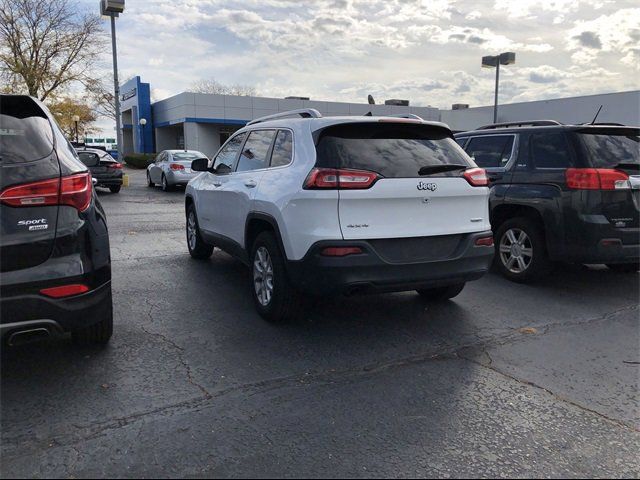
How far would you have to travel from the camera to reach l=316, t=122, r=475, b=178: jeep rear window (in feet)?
13.3

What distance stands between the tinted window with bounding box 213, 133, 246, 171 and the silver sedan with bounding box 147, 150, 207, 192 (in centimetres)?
1199

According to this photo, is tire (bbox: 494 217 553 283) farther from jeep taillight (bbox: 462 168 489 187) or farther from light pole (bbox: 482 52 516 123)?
light pole (bbox: 482 52 516 123)

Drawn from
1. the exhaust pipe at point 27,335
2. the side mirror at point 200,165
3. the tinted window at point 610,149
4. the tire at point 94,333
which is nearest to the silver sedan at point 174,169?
the side mirror at point 200,165

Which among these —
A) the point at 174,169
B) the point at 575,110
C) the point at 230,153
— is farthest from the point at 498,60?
the point at 230,153

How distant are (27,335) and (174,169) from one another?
16162 millimetres

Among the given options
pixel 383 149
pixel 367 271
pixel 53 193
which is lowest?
pixel 367 271

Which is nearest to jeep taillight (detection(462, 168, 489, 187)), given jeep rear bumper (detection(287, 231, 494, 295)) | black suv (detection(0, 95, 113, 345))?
jeep rear bumper (detection(287, 231, 494, 295))

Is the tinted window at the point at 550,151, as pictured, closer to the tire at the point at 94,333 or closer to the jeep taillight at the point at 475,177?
the jeep taillight at the point at 475,177

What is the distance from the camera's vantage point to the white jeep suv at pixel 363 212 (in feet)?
12.9

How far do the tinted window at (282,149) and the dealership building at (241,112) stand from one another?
94.5ft

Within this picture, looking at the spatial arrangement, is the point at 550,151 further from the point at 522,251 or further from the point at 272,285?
the point at 272,285

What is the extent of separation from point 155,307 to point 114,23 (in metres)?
22.9

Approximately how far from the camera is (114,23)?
2372cm

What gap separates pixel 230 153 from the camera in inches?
237
